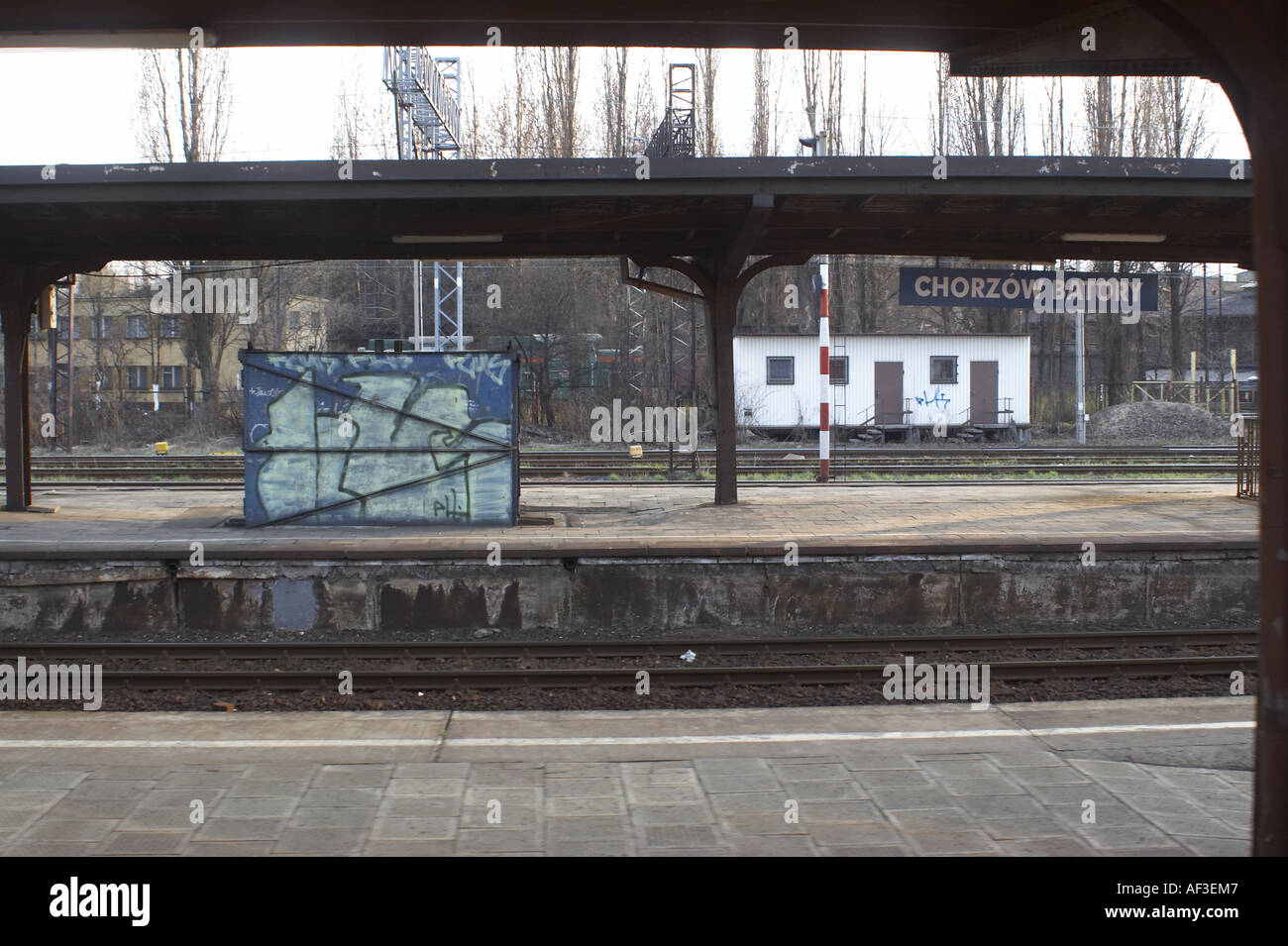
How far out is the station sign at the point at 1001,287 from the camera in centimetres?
1344

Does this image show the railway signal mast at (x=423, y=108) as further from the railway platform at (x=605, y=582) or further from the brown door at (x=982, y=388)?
the brown door at (x=982, y=388)

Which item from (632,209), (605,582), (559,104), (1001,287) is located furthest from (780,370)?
(605,582)

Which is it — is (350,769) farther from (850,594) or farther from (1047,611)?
(1047,611)

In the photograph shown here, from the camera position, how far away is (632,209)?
11.9 m

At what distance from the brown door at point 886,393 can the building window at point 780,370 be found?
3.12 m

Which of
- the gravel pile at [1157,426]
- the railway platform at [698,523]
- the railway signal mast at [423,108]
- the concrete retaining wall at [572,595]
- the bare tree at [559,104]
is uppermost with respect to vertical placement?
the bare tree at [559,104]

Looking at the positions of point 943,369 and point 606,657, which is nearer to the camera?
point 606,657

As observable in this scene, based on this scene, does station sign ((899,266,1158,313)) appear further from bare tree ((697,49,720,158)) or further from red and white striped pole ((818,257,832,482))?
bare tree ((697,49,720,158))

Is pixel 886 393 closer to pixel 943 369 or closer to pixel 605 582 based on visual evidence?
pixel 943 369

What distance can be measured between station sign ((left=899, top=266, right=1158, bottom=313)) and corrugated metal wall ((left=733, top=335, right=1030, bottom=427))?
18.4m

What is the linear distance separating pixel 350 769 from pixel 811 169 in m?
8.56

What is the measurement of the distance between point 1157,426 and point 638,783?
3372cm

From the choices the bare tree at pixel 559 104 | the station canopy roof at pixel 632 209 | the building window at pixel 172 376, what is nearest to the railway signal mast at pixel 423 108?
the bare tree at pixel 559 104

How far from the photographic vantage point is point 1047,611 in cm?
1023
